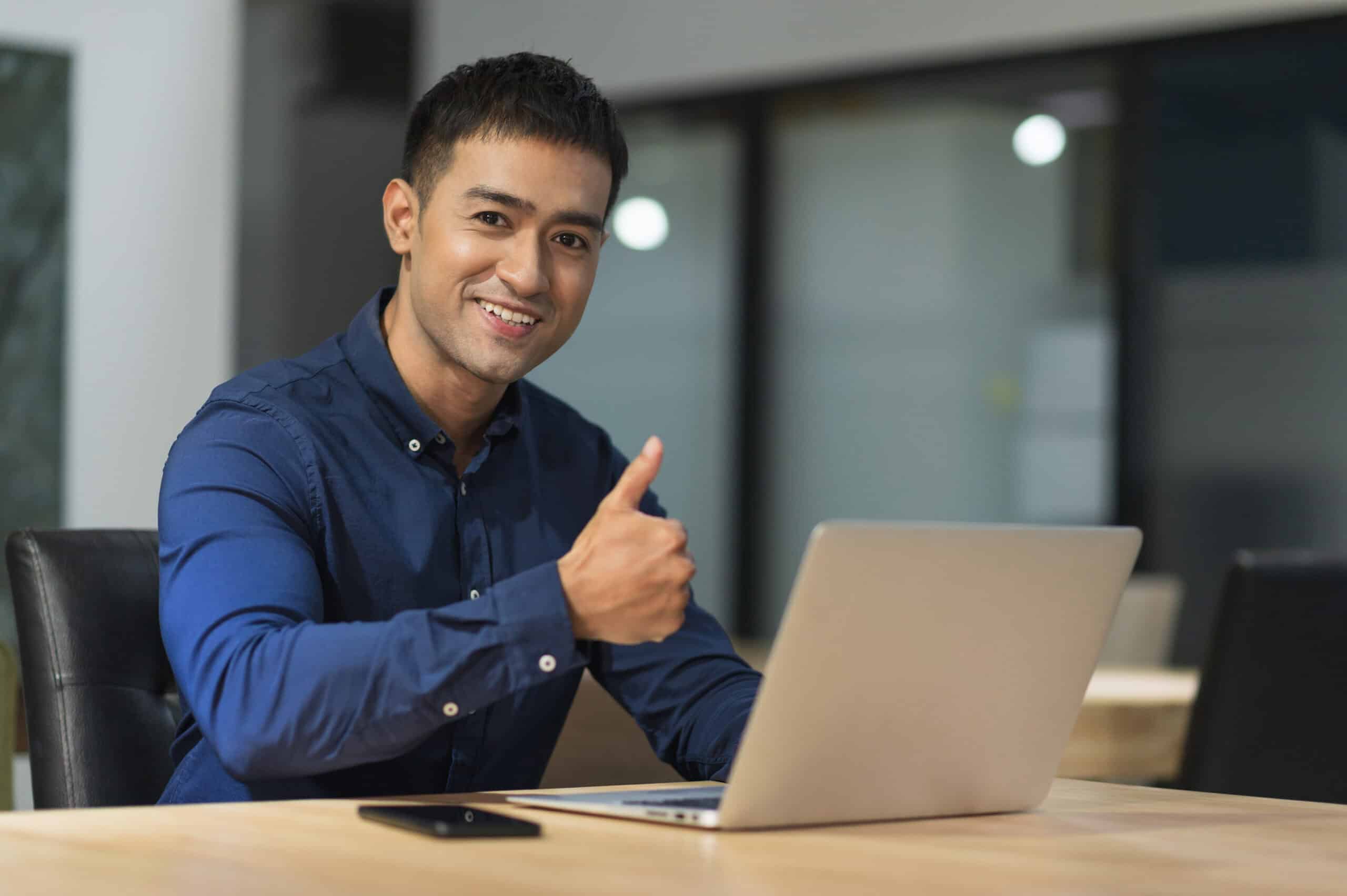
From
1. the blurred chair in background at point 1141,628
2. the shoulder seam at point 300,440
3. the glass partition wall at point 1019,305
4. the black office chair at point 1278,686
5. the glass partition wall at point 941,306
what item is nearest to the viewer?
the shoulder seam at point 300,440

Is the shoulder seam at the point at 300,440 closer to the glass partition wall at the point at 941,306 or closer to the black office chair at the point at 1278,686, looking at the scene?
the black office chair at the point at 1278,686

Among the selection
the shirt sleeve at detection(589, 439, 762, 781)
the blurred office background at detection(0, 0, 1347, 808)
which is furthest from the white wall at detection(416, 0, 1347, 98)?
the shirt sleeve at detection(589, 439, 762, 781)

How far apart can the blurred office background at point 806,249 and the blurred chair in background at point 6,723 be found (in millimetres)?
1204

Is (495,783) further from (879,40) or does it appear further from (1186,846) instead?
(879,40)

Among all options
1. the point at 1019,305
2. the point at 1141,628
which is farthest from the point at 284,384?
the point at 1019,305

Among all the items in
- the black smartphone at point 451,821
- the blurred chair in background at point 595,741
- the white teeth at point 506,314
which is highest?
the white teeth at point 506,314

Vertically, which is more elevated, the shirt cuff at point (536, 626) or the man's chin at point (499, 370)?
the man's chin at point (499, 370)

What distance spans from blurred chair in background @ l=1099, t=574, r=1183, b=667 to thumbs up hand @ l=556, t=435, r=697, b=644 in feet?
10.2

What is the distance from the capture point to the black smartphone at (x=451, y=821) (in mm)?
1051

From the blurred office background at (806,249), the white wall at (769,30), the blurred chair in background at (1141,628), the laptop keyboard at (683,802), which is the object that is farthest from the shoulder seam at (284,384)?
the white wall at (769,30)

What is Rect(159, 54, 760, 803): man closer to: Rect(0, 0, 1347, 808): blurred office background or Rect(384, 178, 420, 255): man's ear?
Rect(384, 178, 420, 255): man's ear

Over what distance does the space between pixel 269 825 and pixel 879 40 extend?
15.5 feet

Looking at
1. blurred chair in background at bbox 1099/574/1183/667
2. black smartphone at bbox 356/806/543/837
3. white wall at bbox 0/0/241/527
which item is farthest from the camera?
blurred chair in background at bbox 1099/574/1183/667

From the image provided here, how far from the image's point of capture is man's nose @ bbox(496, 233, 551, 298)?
5.54 feet
